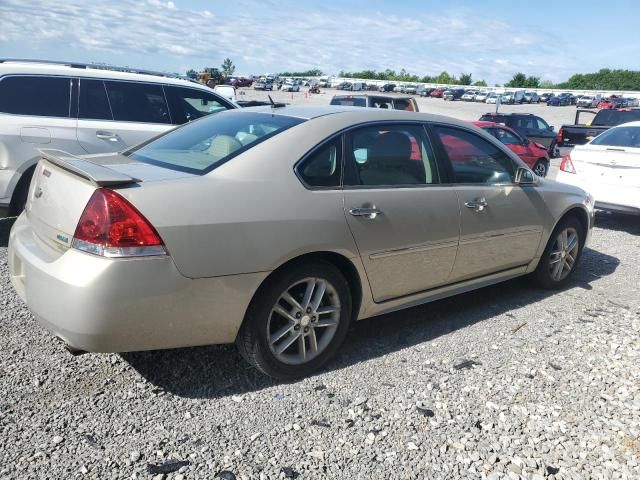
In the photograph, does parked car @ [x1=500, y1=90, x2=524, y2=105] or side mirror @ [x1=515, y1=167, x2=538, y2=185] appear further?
parked car @ [x1=500, y1=90, x2=524, y2=105]

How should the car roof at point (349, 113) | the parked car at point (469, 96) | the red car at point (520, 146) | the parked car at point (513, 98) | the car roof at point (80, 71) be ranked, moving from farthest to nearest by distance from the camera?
1. the parked car at point (469, 96)
2. the parked car at point (513, 98)
3. the red car at point (520, 146)
4. the car roof at point (80, 71)
5. the car roof at point (349, 113)

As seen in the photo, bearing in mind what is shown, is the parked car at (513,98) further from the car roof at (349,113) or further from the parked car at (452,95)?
the car roof at (349,113)

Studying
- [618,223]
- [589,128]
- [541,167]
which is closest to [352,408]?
[618,223]

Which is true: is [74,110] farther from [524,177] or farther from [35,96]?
[524,177]

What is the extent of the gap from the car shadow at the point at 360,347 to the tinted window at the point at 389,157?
112 centimetres

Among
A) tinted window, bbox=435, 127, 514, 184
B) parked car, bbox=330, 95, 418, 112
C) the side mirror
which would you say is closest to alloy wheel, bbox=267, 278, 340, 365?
tinted window, bbox=435, 127, 514, 184

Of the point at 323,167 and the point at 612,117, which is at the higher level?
the point at 323,167

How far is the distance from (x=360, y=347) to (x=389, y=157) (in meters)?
1.30

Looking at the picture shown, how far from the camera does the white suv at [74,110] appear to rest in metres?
5.52

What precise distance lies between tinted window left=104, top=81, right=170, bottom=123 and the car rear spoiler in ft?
11.2

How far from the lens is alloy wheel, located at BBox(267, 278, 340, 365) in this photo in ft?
10.5

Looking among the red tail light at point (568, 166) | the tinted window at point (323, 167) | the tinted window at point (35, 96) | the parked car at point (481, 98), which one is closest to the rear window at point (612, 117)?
the red tail light at point (568, 166)

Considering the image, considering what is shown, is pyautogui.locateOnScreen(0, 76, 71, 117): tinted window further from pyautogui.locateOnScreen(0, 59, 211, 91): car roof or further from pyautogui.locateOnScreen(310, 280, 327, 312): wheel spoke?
pyautogui.locateOnScreen(310, 280, 327, 312): wheel spoke

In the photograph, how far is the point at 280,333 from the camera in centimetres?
320
